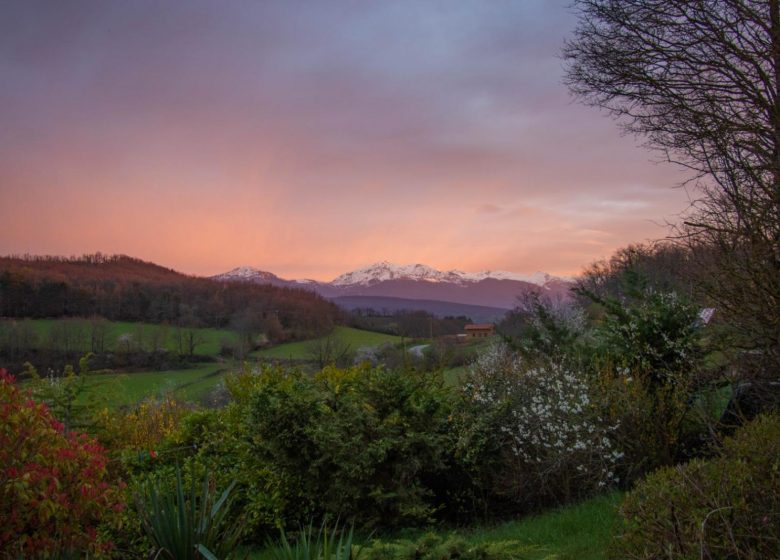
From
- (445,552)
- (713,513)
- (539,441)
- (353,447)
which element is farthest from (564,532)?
(713,513)

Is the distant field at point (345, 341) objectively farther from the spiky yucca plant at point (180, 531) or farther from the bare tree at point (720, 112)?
the spiky yucca plant at point (180, 531)

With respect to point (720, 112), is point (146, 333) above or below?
below

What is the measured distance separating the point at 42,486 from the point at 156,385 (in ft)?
56.4

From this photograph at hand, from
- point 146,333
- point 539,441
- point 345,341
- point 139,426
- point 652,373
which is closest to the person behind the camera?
point 539,441

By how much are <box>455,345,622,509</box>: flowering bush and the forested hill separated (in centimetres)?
3592

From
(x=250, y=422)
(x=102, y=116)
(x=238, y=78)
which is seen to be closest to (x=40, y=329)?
(x=102, y=116)

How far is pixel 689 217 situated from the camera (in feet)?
19.2

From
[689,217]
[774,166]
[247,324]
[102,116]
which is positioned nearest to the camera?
[774,166]

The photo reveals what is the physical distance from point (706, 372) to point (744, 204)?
8.83 feet

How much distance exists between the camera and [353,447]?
6.56 m

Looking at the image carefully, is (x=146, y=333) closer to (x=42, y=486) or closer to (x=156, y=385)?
(x=156, y=385)

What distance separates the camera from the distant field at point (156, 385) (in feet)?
32.7

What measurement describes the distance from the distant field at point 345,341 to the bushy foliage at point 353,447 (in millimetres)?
24504

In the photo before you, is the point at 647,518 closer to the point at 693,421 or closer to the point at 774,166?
the point at 774,166
